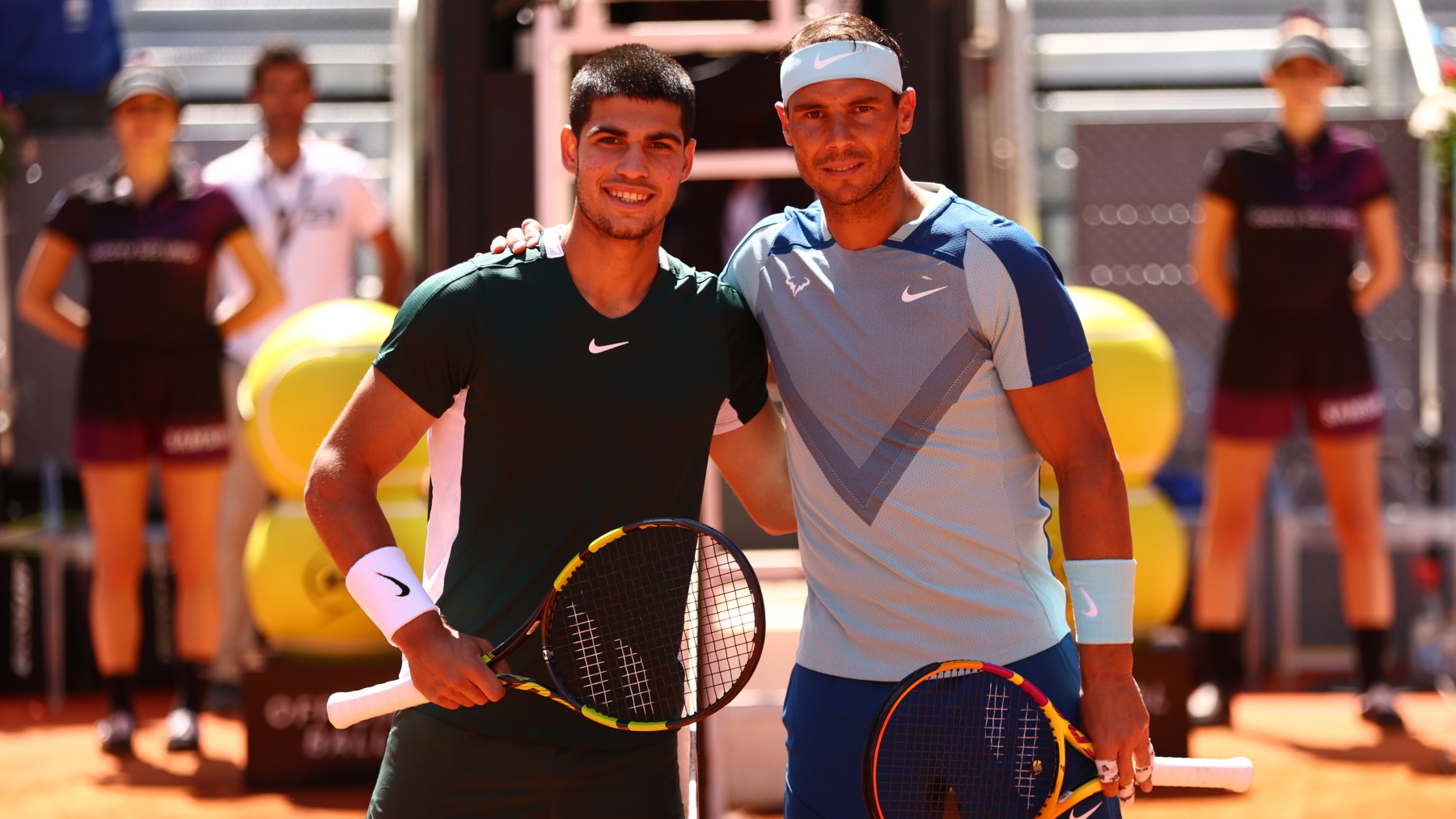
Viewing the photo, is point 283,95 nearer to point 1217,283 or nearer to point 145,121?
point 145,121

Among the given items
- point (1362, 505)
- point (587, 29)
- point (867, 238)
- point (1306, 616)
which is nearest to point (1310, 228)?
point (1362, 505)

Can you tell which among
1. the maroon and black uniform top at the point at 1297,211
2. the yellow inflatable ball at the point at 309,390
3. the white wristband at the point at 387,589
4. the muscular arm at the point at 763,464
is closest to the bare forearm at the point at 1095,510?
the muscular arm at the point at 763,464

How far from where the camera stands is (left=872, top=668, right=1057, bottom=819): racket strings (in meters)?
2.30

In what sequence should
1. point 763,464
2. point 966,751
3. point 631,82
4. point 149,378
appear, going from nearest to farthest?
point 966,751, point 631,82, point 763,464, point 149,378

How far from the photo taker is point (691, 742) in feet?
8.63

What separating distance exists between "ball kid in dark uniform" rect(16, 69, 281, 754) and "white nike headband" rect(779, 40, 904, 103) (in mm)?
3597

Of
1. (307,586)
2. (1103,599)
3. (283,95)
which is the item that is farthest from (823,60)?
(283,95)

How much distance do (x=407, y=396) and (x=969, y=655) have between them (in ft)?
3.01

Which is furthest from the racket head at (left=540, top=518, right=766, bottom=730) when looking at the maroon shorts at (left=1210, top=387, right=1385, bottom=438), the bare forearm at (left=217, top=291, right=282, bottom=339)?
the maroon shorts at (left=1210, top=387, right=1385, bottom=438)

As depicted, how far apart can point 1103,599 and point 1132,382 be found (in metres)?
2.37

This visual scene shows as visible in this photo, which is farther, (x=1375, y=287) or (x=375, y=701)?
(x=1375, y=287)

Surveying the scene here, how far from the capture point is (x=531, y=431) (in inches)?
94.5

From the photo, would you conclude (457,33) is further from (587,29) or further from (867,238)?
(867,238)

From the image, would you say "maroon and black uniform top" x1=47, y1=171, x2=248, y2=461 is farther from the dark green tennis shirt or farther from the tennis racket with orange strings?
the tennis racket with orange strings
